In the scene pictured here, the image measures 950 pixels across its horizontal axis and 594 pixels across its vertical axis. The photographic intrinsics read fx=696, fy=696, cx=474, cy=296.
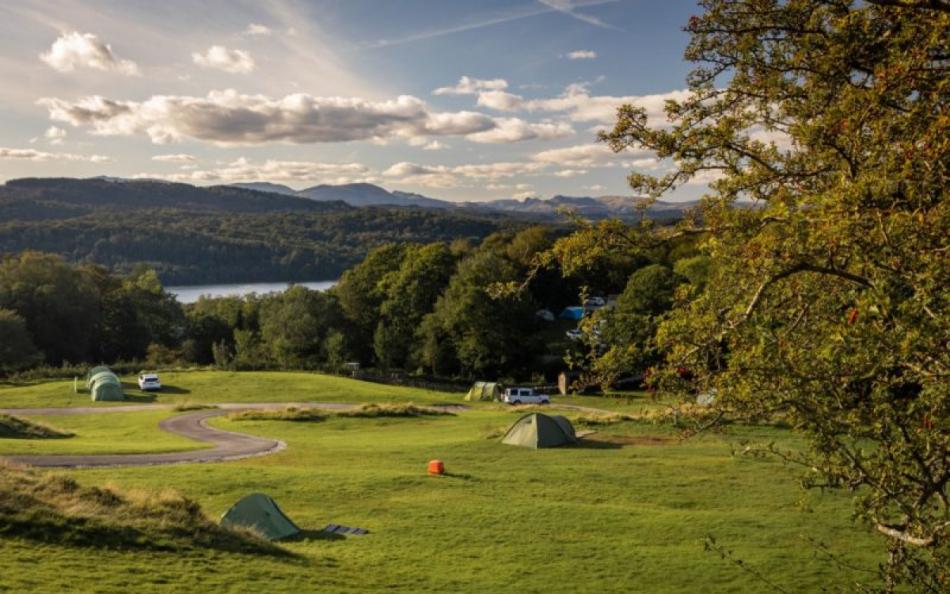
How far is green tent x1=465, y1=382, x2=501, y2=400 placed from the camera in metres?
59.7

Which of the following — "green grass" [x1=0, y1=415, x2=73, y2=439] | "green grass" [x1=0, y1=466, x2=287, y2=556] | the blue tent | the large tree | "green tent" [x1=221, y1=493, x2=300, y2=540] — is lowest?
"green grass" [x1=0, y1=415, x2=73, y2=439]

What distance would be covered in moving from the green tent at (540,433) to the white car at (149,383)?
123 ft

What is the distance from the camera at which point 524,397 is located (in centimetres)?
5625

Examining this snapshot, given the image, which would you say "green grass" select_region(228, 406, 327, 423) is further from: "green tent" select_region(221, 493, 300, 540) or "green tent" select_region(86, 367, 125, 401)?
"green tent" select_region(221, 493, 300, 540)

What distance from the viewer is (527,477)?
25797 millimetres

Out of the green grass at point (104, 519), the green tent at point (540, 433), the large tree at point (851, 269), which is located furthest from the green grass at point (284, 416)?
the large tree at point (851, 269)

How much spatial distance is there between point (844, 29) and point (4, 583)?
45.1 ft

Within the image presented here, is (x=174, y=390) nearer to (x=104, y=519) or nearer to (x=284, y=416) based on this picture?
(x=284, y=416)

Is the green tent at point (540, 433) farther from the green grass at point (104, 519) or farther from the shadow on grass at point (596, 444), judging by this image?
the green grass at point (104, 519)

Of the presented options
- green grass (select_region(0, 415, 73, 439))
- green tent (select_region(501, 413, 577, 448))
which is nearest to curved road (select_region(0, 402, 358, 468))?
green grass (select_region(0, 415, 73, 439))

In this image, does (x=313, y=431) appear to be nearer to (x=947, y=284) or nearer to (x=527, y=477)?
(x=527, y=477)

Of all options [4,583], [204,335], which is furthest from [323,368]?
[4,583]

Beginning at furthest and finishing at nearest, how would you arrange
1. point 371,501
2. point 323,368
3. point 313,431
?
point 323,368 → point 313,431 → point 371,501

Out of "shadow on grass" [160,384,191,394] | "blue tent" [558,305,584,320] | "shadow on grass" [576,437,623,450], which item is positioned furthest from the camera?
"blue tent" [558,305,584,320]
